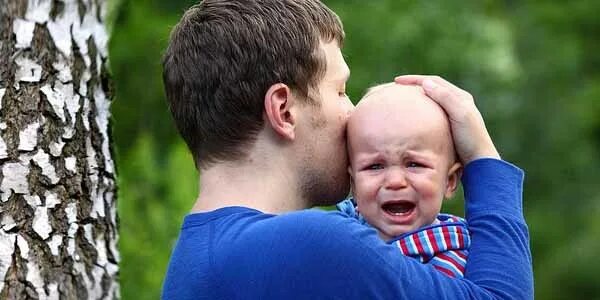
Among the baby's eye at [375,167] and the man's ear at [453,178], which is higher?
the baby's eye at [375,167]

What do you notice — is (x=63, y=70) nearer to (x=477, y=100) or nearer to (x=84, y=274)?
(x=84, y=274)

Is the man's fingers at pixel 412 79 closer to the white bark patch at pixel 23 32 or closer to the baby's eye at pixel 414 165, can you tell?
the baby's eye at pixel 414 165

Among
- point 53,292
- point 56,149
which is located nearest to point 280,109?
point 56,149

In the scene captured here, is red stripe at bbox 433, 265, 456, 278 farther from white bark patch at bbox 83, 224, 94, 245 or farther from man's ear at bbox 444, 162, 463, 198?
white bark patch at bbox 83, 224, 94, 245

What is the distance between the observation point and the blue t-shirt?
101 inches

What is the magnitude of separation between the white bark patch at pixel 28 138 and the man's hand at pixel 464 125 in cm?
Result: 109

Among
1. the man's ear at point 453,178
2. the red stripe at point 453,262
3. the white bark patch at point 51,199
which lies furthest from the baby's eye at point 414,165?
the white bark patch at point 51,199

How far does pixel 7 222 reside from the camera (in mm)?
3188

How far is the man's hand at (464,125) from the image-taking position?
2918 millimetres

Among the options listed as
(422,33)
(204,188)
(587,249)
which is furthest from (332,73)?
(587,249)

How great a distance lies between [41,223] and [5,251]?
14cm

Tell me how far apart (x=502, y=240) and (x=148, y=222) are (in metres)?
5.26

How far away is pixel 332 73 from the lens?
2973mm

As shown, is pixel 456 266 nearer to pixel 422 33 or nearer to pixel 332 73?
pixel 332 73
